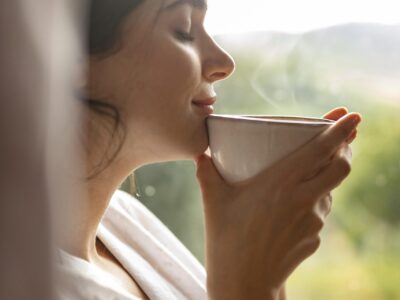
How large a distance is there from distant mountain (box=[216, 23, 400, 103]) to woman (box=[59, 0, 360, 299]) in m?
0.36

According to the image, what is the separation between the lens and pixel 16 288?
503mm

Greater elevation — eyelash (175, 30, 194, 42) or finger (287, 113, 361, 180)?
eyelash (175, 30, 194, 42)

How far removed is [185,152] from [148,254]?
22 cm

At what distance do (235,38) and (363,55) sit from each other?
22 centimetres

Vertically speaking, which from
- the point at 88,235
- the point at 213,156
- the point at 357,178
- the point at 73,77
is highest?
the point at 73,77

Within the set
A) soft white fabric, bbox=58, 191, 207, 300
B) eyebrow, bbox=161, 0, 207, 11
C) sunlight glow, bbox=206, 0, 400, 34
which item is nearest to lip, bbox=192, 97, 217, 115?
eyebrow, bbox=161, 0, 207, 11

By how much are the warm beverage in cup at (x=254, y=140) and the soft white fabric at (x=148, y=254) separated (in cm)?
20

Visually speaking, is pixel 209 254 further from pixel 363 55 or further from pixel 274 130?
pixel 363 55

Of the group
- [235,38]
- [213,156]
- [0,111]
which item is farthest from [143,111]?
[235,38]

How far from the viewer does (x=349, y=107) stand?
1.09 m

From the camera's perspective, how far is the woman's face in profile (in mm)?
704

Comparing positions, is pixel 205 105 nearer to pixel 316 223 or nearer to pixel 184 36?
pixel 184 36

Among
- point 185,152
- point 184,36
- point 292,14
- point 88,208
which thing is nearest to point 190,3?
point 184,36

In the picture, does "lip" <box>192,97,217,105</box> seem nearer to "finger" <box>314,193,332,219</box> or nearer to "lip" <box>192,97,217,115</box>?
"lip" <box>192,97,217,115</box>
